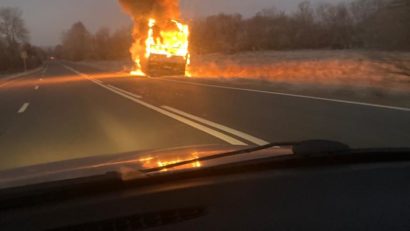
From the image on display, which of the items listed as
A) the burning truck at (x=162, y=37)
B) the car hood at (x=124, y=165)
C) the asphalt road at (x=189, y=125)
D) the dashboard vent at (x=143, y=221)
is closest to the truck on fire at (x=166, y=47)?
the burning truck at (x=162, y=37)

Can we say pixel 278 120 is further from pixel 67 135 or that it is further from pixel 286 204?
pixel 286 204

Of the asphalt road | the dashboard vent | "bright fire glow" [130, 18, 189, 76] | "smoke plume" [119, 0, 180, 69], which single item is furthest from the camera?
"smoke plume" [119, 0, 180, 69]

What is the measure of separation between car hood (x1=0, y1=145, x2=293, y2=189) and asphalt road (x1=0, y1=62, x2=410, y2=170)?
A: 5.10m

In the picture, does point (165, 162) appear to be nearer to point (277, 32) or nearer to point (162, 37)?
point (162, 37)

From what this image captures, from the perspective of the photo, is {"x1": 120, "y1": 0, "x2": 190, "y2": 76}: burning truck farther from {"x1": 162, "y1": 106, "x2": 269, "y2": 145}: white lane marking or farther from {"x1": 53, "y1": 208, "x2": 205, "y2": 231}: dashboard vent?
{"x1": 53, "y1": 208, "x2": 205, "y2": 231}: dashboard vent

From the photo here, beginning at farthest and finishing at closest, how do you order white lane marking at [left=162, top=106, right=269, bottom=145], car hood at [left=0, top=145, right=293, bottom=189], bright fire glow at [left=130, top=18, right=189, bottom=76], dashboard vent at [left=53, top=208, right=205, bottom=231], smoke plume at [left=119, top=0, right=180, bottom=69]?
smoke plume at [left=119, top=0, right=180, bottom=69] < bright fire glow at [left=130, top=18, right=189, bottom=76] < white lane marking at [left=162, top=106, right=269, bottom=145] < car hood at [left=0, top=145, right=293, bottom=189] < dashboard vent at [left=53, top=208, right=205, bottom=231]

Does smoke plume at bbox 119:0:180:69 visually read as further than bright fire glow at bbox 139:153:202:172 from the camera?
Yes

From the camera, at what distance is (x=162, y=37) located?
3831 cm

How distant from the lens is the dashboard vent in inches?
92.0

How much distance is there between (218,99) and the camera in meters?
18.3

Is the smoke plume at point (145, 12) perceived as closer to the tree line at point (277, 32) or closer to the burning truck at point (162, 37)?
the burning truck at point (162, 37)

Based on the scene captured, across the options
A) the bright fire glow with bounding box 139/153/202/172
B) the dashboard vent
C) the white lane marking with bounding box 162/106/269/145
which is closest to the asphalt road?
the white lane marking with bounding box 162/106/269/145

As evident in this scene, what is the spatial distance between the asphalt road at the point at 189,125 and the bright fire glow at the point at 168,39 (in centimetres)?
1994

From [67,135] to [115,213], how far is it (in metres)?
9.73
